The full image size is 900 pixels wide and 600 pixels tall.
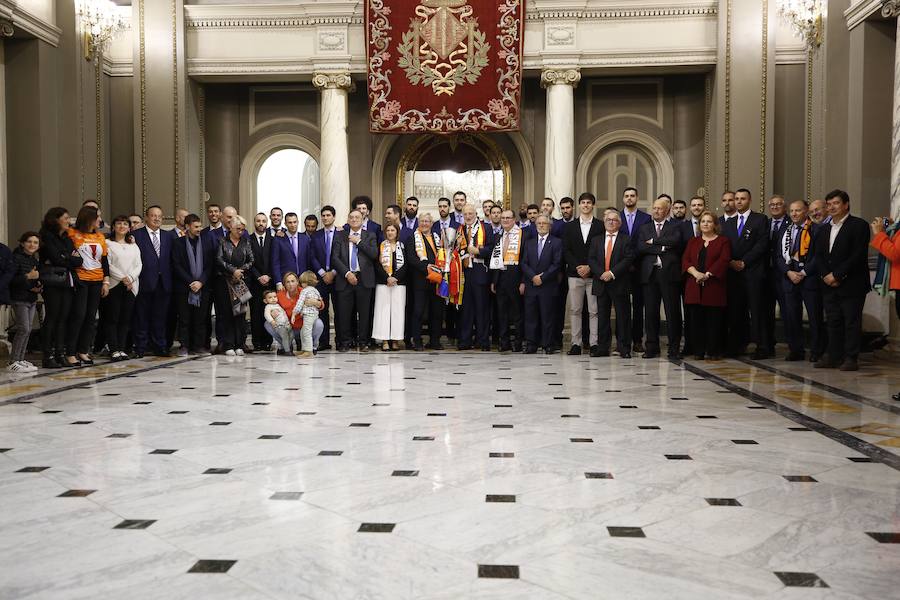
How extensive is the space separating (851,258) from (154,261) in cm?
735

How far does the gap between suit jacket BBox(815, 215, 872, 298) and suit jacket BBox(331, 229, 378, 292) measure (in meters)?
4.99

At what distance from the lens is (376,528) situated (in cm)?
319

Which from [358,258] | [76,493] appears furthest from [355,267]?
[76,493]

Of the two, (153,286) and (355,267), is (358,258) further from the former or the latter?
(153,286)

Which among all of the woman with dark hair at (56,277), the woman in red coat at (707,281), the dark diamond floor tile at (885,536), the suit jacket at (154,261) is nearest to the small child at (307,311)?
the suit jacket at (154,261)

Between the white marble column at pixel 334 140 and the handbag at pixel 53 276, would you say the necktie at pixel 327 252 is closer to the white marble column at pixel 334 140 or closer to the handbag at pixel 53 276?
the handbag at pixel 53 276

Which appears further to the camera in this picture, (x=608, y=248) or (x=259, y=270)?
(x=259, y=270)

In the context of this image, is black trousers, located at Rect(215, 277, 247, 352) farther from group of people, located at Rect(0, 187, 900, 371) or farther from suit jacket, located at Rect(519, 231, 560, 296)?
suit jacket, located at Rect(519, 231, 560, 296)

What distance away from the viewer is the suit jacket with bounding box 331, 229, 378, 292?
10047 mm

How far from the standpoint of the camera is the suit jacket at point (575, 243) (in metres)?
9.73

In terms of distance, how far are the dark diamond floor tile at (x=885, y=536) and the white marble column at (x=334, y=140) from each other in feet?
A: 36.5

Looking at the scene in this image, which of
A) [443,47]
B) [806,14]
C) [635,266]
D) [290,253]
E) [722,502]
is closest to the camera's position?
[722,502]

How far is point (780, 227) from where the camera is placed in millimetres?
9203

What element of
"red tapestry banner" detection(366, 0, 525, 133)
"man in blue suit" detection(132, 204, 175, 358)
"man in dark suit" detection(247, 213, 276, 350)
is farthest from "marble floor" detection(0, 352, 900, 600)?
"red tapestry banner" detection(366, 0, 525, 133)
